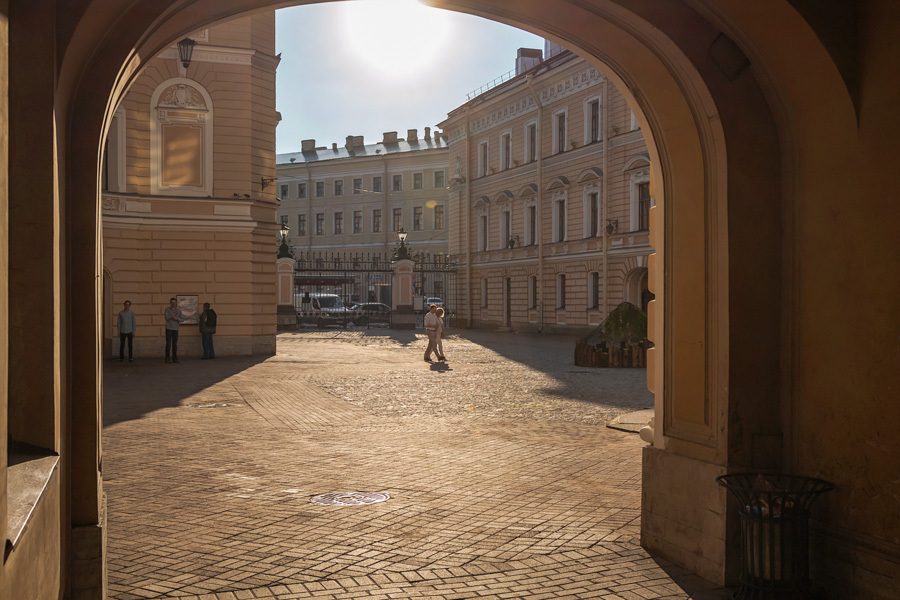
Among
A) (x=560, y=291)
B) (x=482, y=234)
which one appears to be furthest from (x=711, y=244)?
(x=482, y=234)

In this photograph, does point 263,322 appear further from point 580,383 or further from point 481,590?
point 481,590

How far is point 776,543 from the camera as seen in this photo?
4797mm

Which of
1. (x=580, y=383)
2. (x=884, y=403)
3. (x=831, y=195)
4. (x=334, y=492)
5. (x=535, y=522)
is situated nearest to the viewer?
(x=884, y=403)

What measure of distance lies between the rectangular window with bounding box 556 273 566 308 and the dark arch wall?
110ft

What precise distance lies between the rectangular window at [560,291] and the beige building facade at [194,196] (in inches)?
713

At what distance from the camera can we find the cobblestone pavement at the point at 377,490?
529cm

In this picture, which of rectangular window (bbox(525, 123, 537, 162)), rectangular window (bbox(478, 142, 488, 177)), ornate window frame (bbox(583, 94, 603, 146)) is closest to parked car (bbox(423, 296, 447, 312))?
rectangular window (bbox(478, 142, 488, 177))

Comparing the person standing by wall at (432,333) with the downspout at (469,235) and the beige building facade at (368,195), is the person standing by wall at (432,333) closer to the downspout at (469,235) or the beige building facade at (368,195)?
the downspout at (469,235)

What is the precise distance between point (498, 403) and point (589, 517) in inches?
→ 303

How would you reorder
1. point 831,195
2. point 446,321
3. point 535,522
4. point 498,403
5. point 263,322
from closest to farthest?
point 831,195 < point 535,522 < point 498,403 < point 263,322 < point 446,321

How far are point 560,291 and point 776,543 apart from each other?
35.3 metres

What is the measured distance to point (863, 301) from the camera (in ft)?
15.6

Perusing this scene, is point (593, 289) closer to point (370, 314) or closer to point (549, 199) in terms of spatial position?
point (549, 199)

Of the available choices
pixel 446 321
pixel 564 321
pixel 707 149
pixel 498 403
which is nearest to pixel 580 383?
pixel 498 403
